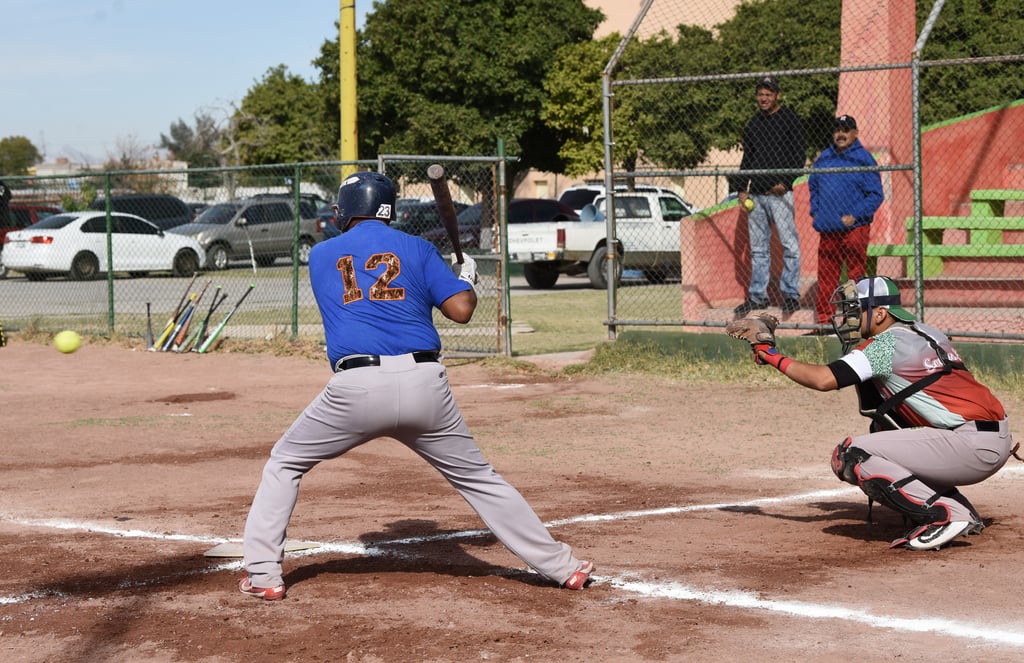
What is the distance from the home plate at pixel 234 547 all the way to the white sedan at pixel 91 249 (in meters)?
18.7

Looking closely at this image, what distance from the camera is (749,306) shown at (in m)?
12.8

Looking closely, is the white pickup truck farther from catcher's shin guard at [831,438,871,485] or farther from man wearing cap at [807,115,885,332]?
catcher's shin guard at [831,438,871,485]

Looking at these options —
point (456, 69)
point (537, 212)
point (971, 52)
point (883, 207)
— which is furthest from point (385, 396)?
point (456, 69)

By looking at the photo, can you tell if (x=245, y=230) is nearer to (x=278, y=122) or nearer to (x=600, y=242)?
(x=600, y=242)

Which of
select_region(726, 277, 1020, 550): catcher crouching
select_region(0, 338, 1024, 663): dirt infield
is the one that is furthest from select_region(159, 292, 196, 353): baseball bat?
select_region(726, 277, 1020, 550): catcher crouching

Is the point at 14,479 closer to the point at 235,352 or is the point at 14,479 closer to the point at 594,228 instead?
the point at 235,352

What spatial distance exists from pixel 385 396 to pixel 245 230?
2153 cm

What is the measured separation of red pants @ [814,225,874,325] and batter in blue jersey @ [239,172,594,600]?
718 cm

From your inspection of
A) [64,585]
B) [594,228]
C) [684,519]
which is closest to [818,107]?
[594,228]

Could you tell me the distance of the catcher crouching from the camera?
241 inches

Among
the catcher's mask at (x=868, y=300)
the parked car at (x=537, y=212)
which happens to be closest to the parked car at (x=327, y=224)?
the parked car at (x=537, y=212)

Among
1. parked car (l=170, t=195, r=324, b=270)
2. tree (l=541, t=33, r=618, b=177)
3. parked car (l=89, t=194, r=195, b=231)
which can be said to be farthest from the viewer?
tree (l=541, t=33, r=618, b=177)

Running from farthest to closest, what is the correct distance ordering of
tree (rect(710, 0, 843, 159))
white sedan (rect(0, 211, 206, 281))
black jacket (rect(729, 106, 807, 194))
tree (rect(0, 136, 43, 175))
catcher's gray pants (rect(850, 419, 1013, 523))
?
tree (rect(0, 136, 43, 175)) < tree (rect(710, 0, 843, 159)) < white sedan (rect(0, 211, 206, 281)) < black jacket (rect(729, 106, 807, 194)) < catcher's gray pants (rect(850, 419, 1013, 523))

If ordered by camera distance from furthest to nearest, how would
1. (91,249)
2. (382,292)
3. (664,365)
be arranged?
(91,249), (664,365), (382,292)
